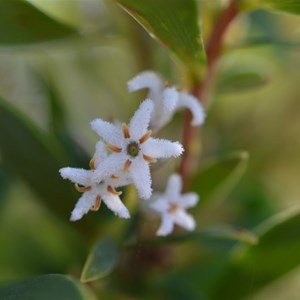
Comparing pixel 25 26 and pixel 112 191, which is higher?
pixel 25 26

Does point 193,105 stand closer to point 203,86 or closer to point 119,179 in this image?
point 203,86

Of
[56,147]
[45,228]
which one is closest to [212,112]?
[45,228]

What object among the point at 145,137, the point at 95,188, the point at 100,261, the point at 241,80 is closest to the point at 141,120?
the point at 145,137

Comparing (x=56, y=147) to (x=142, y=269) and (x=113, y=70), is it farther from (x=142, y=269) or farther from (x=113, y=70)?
(x=113, y=70)

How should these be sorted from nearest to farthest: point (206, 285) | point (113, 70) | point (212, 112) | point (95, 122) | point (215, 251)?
point (95, 122)
point (206, 285)
point (215, 251)
point (212, 112)
point (113, 70)

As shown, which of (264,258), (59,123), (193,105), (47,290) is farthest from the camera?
(59,123)

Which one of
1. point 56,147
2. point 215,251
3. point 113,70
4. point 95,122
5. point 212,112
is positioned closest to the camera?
point 95,122

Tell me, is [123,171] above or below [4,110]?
below
